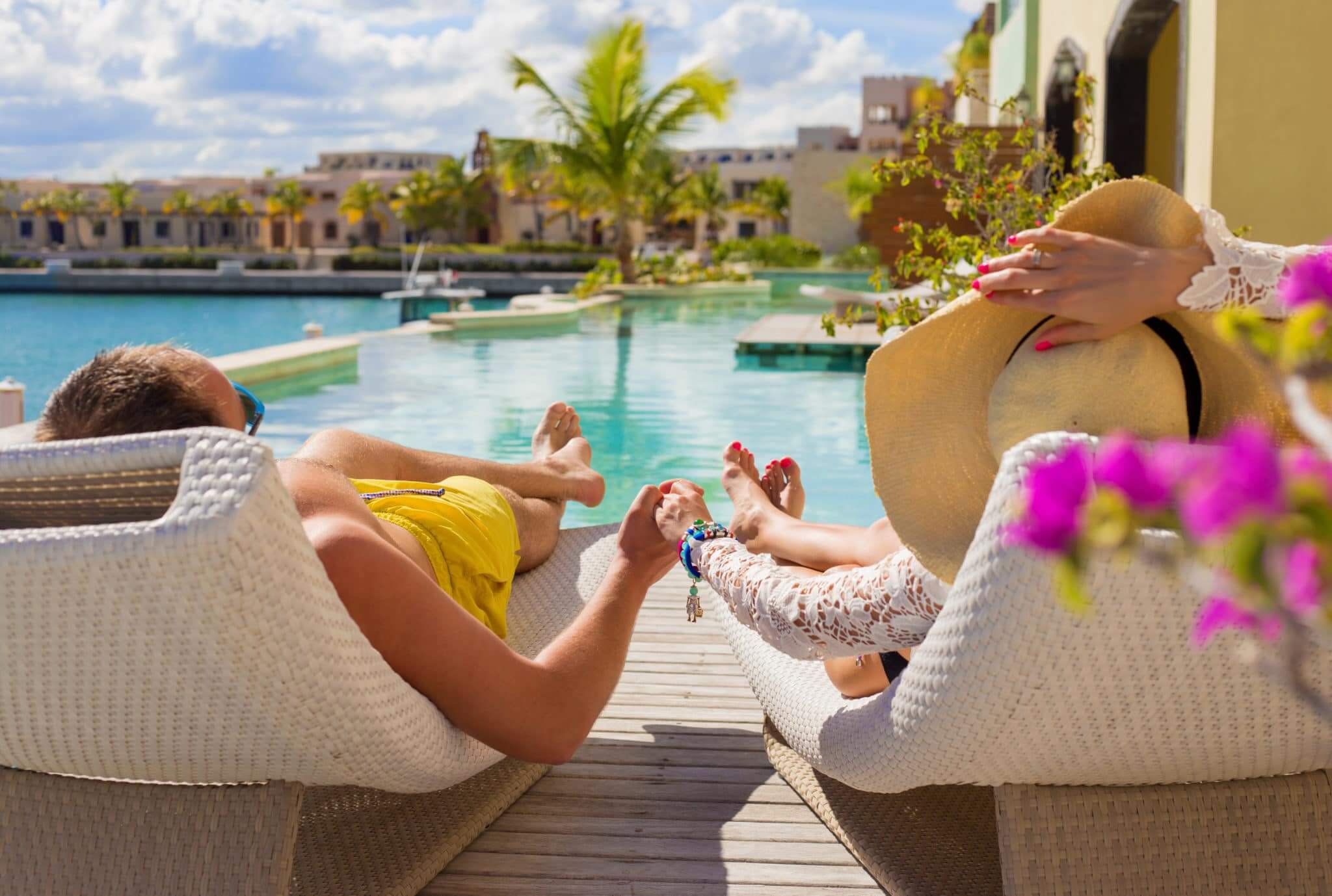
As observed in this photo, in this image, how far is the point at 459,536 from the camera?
7.28 ft

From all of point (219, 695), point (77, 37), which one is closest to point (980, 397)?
point (219, 695)

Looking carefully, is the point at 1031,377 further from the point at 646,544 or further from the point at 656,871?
the point at 656,871

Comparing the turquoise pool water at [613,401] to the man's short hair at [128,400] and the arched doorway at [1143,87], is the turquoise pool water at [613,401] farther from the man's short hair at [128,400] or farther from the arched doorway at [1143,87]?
Answer: the man's short hair at [128,400]

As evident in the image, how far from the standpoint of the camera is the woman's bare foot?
3.17 metres

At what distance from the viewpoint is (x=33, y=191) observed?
175ft

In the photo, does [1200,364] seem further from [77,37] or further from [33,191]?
[77,37]

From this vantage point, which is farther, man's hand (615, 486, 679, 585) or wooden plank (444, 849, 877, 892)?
man's hand (615, 486, 679, 585)

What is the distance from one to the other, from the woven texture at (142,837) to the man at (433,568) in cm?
26

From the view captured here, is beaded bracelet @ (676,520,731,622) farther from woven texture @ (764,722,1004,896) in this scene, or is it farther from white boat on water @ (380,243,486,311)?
white boat on water @ (380,243,486,311)

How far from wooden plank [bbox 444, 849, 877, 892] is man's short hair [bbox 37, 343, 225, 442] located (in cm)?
84

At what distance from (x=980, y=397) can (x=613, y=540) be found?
4.98 ft

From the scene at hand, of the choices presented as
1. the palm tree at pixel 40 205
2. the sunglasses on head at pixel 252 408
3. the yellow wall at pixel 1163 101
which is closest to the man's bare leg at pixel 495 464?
the sunglasses on head at pixel 252 408

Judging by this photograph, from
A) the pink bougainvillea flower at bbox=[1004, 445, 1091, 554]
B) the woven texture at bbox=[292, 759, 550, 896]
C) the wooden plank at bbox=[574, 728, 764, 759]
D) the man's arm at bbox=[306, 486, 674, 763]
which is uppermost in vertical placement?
the pink bougainvillea flower at bbox=[1004, 445, 1091, 554]

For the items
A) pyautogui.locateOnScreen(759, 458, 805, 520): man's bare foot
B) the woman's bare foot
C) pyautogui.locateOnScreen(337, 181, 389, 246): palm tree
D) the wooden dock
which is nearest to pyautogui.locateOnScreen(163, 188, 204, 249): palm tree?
pyautogui.locateOnScreen(337, 181, 389, 246): palm tree
